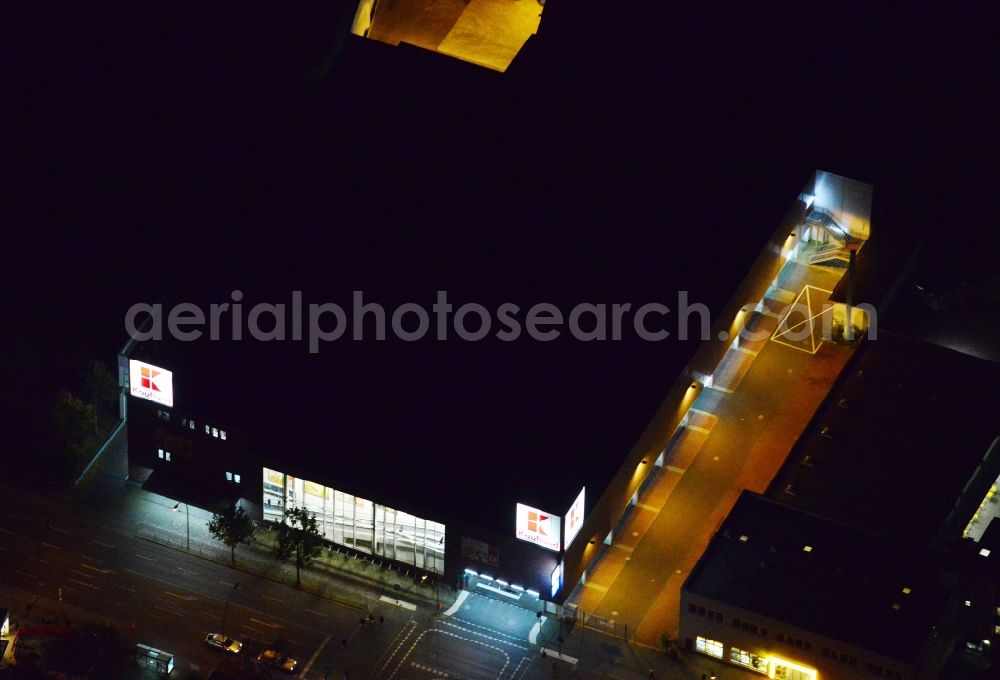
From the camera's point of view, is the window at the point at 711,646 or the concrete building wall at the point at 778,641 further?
the window at the point at 711,646

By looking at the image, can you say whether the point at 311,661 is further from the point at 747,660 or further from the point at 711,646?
the point at 747,660

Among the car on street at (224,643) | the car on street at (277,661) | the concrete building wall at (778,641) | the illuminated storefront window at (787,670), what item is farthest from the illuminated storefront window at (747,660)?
the car on street at (224,643)

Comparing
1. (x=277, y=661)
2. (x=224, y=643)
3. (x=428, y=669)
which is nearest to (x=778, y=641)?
(x=428, y=669)

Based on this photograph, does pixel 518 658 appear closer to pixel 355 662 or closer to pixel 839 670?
pixel 355 662

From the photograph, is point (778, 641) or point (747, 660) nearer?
point (778, 641)

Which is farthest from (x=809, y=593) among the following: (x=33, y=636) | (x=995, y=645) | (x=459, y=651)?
(x=33, y=636)

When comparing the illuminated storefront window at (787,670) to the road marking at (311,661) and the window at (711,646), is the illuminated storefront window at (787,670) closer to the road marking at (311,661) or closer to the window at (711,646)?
the window at (711,646)

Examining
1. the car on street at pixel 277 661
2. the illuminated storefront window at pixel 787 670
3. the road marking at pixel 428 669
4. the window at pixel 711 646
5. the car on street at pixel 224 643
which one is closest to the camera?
the illuminated storefront window at pixel 787 670
